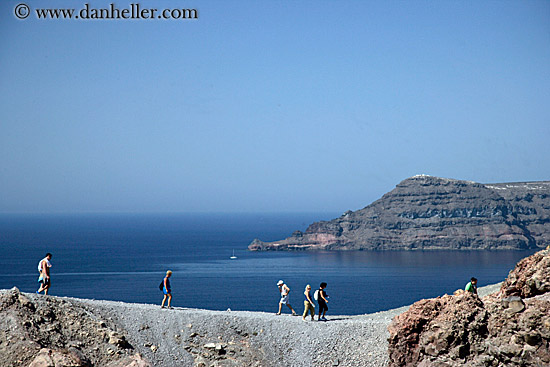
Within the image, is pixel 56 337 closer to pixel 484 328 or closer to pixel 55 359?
pixel 55 359

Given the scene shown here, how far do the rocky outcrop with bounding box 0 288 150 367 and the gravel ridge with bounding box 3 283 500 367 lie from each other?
2.55 ft

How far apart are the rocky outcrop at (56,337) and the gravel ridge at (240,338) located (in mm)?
777

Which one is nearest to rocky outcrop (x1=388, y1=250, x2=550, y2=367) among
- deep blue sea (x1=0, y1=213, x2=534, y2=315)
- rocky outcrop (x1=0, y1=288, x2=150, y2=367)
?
rocky outcrop (x1=0, y1=288, x2=150, y2=367)

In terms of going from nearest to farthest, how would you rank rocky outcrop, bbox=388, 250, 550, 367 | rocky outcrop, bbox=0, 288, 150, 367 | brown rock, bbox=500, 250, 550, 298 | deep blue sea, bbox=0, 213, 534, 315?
rocky outcrop, bbox=388, 250, 550, 367
rocky outcrop, bbox=0, 288, 150, 367
brown rock, bbox=500, 250, 550, 298
deep blue sea, bbox=0, 213, 534, 315

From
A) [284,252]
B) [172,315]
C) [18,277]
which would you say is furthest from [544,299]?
[284,252]

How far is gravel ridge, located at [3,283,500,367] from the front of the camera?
2655cm

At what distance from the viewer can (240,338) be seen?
2764cm

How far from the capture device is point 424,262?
160m

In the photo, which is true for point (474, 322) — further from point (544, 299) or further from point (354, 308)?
point (354, 308)

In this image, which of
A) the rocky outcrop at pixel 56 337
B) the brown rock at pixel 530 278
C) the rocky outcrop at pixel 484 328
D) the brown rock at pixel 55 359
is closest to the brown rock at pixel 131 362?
the rocky outcrop at pixel 56 337

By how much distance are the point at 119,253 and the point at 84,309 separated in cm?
14507

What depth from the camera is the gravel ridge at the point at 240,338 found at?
26547 mm

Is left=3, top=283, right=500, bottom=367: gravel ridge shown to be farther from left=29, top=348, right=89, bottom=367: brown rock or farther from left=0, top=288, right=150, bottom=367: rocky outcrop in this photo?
left=29, top=348, right=89, bottom=367: brown rock

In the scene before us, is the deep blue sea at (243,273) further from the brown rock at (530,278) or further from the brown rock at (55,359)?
the brown rock at (55,359)
